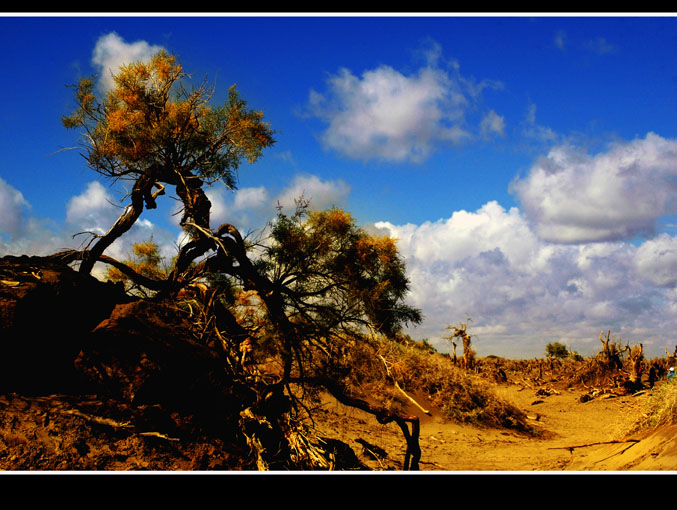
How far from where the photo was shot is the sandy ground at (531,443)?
771cm

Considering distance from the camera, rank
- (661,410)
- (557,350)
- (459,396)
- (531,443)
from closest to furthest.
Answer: (661,410), (531,443), (459,396), (557,350)

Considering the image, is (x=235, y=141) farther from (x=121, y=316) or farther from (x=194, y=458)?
(x=194, y=458)

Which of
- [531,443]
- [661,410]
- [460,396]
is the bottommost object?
[531,443]

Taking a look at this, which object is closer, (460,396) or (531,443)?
(531,443)

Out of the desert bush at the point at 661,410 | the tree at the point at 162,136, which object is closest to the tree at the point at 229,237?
the tree at the point at 162,136

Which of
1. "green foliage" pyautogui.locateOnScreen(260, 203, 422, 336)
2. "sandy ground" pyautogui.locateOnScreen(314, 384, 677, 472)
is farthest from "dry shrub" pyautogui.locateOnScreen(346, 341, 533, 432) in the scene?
"green foliage" pyautogui.locateOnScreen(260, 203, 422, 336)

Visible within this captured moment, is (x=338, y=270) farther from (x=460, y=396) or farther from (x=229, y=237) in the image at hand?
(x=460, y=396)

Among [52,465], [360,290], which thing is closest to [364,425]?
[360,290]

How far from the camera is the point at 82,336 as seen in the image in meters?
6.04

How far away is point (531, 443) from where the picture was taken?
52.6 feet

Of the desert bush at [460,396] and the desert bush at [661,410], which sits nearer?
the desert bush at [661,410]

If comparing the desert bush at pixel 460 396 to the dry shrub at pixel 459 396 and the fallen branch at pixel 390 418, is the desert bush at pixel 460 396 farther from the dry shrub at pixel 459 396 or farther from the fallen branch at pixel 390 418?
the fallen branch at pixel 390 418

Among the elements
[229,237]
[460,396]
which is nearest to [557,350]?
[460,396]
